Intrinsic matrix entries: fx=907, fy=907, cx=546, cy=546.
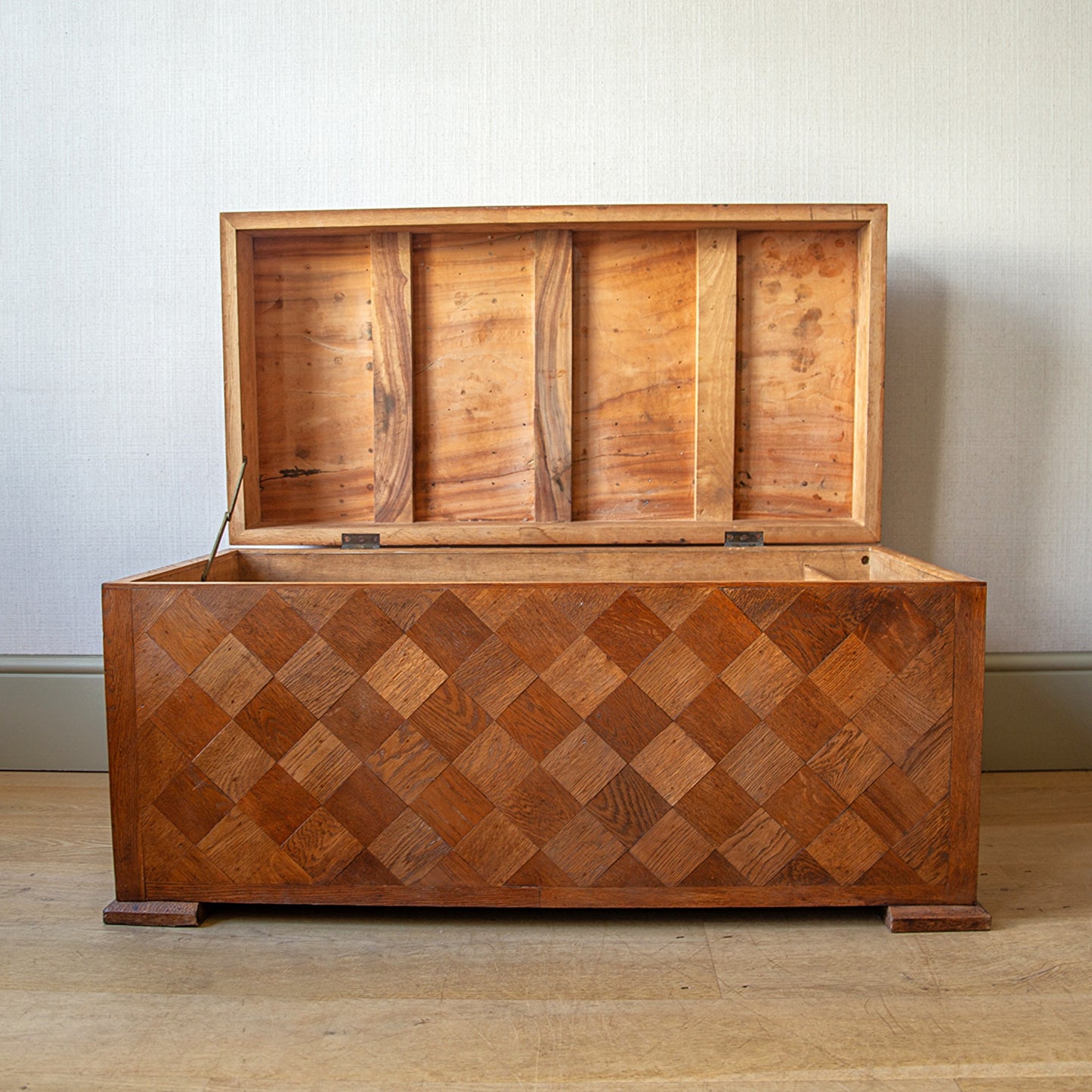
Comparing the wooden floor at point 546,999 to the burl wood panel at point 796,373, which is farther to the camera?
the burl wood panel at point 796,373

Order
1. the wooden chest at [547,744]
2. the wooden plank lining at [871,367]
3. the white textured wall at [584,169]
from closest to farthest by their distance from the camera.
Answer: the wooden chest at [547,744] → the wooden plank lining at [871,367] → the white textured wall at [584,169]

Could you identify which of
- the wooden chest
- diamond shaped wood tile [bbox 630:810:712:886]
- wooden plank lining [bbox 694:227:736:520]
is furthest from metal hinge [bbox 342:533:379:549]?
diamond shaped wood tile [bbox 630:810:712:886]

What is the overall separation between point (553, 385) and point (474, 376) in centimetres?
14

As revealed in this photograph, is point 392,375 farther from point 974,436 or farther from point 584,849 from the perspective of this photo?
point 974,436

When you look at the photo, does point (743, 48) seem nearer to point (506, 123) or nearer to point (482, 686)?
point (506, 123)

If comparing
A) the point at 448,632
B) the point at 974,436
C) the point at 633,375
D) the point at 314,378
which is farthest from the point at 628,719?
the point at 974,436

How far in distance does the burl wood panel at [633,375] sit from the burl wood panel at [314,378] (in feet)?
1.21

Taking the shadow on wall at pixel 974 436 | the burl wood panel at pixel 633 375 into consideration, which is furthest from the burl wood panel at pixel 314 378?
the shadow on wall at pixel 974 436

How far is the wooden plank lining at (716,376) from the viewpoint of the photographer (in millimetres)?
1481

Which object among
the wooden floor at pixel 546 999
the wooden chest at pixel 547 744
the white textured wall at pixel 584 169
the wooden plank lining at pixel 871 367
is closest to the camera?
the wooden floor at pixel 546 999

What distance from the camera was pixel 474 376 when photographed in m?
1.55

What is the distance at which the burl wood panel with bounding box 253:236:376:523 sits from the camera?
1.52m

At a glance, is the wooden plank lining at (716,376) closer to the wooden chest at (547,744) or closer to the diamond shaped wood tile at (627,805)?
the wooden chest at (547,744)

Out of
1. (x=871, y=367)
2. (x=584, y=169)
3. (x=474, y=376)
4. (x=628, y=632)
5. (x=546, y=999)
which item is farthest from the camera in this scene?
(x=584, y=169)
